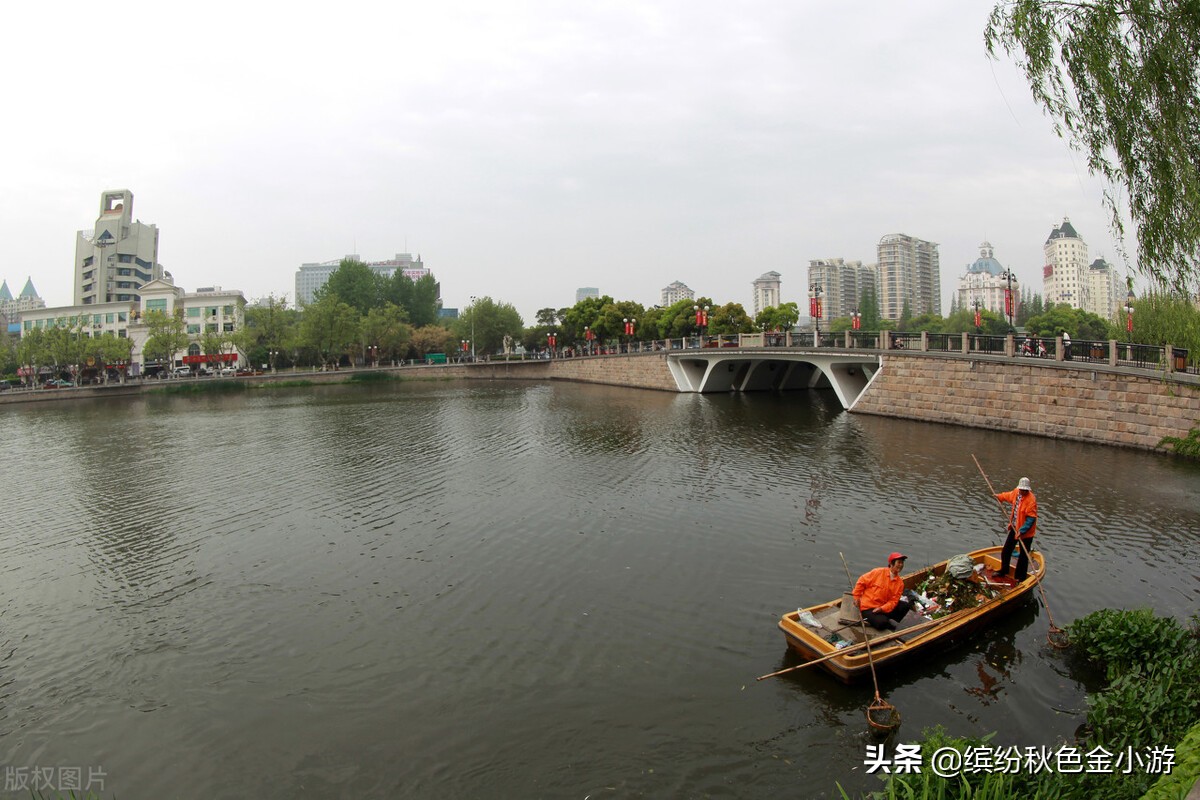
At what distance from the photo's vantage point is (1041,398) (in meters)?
26.7

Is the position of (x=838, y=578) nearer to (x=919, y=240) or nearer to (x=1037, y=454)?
(x=1037, y=454)

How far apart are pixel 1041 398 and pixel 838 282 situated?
15996cm

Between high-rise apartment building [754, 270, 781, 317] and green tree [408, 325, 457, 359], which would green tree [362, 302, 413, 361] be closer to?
green tree [408, 325, 457, 359]

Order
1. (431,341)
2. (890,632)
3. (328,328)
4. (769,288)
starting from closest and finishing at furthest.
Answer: (890,632), (328,328), (431,341), (769,288)

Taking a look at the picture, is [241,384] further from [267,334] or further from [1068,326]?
[1068,326]

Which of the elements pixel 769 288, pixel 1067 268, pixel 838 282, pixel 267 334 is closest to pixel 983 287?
pixel 1067 268

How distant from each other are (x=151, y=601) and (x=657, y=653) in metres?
9.77

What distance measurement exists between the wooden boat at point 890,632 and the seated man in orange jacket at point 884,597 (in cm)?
19

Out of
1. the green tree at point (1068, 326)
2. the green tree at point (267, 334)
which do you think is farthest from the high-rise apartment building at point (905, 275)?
the green tree at point (267, 334)

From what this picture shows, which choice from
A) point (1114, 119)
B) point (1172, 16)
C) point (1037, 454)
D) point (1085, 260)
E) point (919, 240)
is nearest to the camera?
point (1172, 16)

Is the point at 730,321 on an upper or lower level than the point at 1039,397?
upper

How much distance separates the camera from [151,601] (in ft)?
42.5

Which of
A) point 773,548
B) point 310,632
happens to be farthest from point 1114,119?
point 310,632

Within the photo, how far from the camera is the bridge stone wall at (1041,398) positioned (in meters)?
22.7
